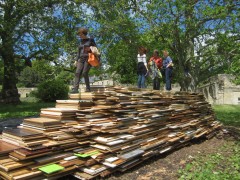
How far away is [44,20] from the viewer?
57.3 ft

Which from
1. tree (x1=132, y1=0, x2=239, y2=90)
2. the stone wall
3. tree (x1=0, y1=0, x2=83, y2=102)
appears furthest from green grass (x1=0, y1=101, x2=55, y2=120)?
the stone wall

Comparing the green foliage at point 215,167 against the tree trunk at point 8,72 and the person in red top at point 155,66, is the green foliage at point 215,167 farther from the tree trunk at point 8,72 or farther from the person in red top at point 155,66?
the tree trunk at point 8,72

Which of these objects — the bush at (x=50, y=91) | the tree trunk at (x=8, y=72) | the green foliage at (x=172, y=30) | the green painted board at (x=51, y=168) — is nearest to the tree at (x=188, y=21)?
the green foliage at (x=172, y=30)

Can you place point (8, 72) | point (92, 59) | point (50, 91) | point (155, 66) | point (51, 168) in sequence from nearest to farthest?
point (51, 168), point (92, 59), point (155, 66), point (8, 72), point (50, 91)

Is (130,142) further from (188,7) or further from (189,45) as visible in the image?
(189,45)

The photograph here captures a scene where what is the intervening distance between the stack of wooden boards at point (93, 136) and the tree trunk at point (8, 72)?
11.1 metres

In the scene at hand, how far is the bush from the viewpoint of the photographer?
75.2 ft

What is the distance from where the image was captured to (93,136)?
5484 millimetres

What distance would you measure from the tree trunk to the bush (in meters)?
3.34

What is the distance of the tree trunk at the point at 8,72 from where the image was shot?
15945 mm

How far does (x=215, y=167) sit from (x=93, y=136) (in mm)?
2710

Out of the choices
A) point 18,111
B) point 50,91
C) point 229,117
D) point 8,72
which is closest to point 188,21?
point 229,117

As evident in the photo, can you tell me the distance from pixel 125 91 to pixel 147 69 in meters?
3.01

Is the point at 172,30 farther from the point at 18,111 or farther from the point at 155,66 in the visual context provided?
the point at 18,111
